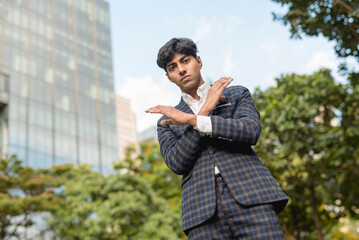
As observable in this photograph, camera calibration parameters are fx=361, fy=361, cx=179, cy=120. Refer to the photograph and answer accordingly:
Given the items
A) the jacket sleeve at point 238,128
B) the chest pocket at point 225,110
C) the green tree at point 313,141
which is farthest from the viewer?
the green tree at point 313,141

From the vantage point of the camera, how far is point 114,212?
1359 centimetres

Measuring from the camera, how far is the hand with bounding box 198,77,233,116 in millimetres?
1859

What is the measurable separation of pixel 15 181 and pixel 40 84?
1800 cm

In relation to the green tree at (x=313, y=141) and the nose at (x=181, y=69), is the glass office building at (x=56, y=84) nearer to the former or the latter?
the green tree at (x=313, y=141)

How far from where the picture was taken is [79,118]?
116 ft

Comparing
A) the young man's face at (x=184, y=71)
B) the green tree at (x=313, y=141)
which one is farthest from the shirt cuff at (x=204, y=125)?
the green tree at (x=313, y=141)

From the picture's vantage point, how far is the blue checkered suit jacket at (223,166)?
1721 millimetres

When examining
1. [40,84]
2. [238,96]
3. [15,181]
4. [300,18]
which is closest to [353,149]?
[300,18]

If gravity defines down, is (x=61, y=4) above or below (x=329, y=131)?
above

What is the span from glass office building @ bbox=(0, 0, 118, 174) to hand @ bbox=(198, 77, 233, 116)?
28.3m

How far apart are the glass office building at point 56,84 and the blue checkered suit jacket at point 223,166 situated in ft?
92.8

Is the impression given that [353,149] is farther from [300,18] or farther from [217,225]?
[217,225]

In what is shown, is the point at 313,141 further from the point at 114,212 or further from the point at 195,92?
the point at 195,92

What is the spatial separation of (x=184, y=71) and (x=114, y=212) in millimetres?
12356
